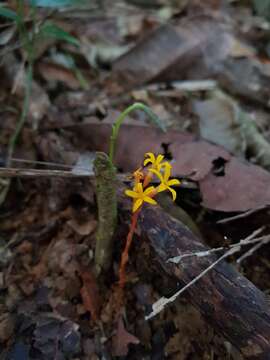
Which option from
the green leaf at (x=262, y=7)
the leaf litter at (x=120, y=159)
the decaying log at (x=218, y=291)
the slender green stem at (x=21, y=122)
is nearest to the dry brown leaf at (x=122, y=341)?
the leaf litter at (x=120, y=159)

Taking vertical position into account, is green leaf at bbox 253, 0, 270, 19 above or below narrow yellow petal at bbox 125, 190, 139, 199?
above

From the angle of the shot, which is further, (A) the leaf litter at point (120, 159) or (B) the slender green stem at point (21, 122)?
(B) the slender green stem at point (21, 122)

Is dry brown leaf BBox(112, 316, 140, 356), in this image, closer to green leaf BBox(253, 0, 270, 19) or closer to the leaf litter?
the leaf litter

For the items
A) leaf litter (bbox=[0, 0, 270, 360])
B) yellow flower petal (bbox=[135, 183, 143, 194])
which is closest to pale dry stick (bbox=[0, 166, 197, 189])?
leaf litter (bbox=[0, 0, 270, 360])

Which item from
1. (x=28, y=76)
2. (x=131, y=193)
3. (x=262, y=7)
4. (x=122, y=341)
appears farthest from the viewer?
(x=262, y=7)

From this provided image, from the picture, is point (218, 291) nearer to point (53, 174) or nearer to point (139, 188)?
point (139, 188)

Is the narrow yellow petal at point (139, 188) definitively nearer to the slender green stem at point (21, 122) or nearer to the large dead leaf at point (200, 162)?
the large dead leaf at point (200, 162)

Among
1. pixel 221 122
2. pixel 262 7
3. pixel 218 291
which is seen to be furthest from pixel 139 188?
pixel 262 7
